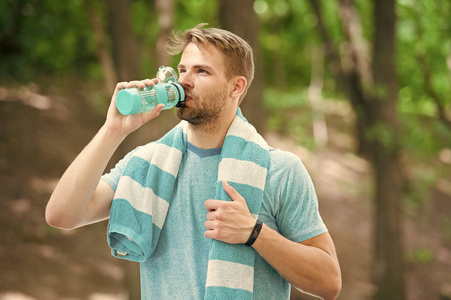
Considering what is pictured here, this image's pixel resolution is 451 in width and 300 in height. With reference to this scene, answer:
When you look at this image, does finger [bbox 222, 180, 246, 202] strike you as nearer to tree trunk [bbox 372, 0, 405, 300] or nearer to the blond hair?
the blond hair

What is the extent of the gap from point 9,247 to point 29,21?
418 cm

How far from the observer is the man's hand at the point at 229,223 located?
145 centimetres

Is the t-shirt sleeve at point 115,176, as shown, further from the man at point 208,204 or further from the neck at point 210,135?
the neck at point 210,135

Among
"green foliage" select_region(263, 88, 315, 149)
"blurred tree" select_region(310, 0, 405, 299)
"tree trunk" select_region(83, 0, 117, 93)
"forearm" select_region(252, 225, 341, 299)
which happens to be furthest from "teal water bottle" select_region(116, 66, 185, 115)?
"green foliage" select_region(263, 88, 315, 149)

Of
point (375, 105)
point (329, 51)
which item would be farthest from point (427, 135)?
point (329, 51)

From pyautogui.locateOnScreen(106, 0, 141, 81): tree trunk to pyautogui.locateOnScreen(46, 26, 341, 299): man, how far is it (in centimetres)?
337

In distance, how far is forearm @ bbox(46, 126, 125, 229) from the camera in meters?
1.52

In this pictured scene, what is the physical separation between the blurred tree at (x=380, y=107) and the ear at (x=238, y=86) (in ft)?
14.7

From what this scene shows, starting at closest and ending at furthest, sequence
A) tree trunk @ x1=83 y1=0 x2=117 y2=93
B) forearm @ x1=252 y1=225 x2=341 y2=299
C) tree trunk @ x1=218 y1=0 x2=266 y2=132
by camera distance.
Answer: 1. forearm @ x1=252 y1=225 x2=341 y2=299
2. tree trunk @ x1=218 y1=0 x2=266 y2=132
3. tree trunk @ x1=83 y1=0 x2=117 y2=93

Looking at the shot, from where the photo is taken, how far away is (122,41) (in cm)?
497

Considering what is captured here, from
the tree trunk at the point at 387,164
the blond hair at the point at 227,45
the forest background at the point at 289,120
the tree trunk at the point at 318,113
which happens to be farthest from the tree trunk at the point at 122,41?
the tree trunk at the point at 318,113

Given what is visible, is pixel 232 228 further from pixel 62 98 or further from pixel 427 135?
pixel 62 98

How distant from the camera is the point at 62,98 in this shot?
9.38m

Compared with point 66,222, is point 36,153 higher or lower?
lower
